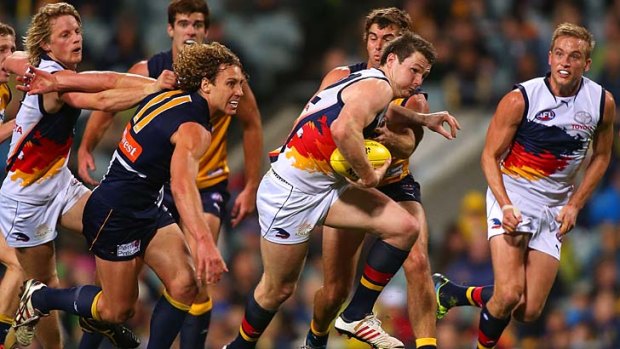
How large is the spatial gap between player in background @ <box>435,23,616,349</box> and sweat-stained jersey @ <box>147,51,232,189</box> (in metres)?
1.99

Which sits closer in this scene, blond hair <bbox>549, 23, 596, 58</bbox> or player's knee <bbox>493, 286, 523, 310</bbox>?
blond hair <bbox>549, 23, 596, 58</bbox>

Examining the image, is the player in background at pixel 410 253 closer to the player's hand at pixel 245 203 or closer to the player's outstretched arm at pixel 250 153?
the player's outstretched arm at pixel 250 153

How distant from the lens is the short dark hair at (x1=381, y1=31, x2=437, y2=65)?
30.2 feet

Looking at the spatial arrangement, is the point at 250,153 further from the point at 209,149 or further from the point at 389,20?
the point at 389,20

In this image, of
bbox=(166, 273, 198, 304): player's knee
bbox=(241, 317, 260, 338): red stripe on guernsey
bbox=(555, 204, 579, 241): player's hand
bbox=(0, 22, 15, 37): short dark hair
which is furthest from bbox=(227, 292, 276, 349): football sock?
bbox=(0, 22, 15, 37): short dark hair

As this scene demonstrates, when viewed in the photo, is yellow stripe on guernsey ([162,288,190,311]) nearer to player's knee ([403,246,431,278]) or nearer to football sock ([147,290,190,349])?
football sock ([147,290,190,349])

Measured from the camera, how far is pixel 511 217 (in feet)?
32.7

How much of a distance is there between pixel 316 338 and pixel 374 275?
3.13ft

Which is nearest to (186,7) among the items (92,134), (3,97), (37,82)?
(92,134)

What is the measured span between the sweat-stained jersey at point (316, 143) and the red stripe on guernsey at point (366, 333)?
1.00m

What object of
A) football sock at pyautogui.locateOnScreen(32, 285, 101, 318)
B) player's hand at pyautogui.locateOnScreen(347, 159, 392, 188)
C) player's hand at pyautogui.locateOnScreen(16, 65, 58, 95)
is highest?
player's hand at pyautogui.locateOnScreen(16, 65, 58, 95)

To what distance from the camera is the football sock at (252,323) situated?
32.2ft

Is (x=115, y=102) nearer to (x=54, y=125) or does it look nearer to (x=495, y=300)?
(x=54, y=125)

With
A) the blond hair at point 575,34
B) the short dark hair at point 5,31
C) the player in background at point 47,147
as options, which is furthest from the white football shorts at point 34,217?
the blond hair at point 575,34
